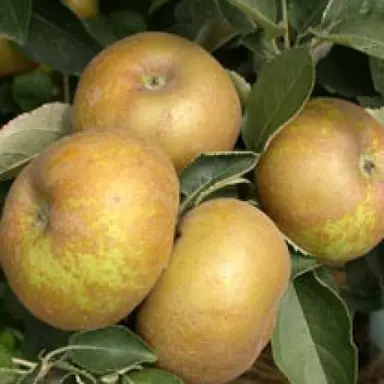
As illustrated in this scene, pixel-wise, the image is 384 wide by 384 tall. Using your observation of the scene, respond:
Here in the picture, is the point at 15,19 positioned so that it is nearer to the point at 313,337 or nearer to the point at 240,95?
the point at 240,95

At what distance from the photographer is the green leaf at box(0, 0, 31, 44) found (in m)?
0.60

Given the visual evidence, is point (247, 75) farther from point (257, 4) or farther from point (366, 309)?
point (366, 309)

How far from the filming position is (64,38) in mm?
674

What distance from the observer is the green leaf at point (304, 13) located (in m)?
0.62

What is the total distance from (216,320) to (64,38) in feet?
0.86

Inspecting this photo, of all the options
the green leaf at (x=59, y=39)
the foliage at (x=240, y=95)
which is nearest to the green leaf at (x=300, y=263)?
the foliage at (x=240, y=95)

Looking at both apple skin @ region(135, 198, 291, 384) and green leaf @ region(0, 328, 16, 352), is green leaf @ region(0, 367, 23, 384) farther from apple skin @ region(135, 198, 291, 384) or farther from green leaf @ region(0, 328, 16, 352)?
green leaf @ region(0, 328, 16, 352)

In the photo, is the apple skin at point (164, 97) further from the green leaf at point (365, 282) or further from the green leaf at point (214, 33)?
the green leaf at point (365, 282)

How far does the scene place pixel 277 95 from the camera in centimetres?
57

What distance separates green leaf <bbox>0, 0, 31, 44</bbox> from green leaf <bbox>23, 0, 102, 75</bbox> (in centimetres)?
5

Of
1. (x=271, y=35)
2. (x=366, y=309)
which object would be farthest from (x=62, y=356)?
(x=366, y=309)

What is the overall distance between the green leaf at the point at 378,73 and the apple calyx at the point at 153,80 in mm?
163

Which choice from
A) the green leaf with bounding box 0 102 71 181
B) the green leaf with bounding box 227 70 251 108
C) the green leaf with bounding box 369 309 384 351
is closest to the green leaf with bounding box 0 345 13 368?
the green leaf with bounding box 0 102 71 181

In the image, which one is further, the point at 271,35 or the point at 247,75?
the point at 247,75
